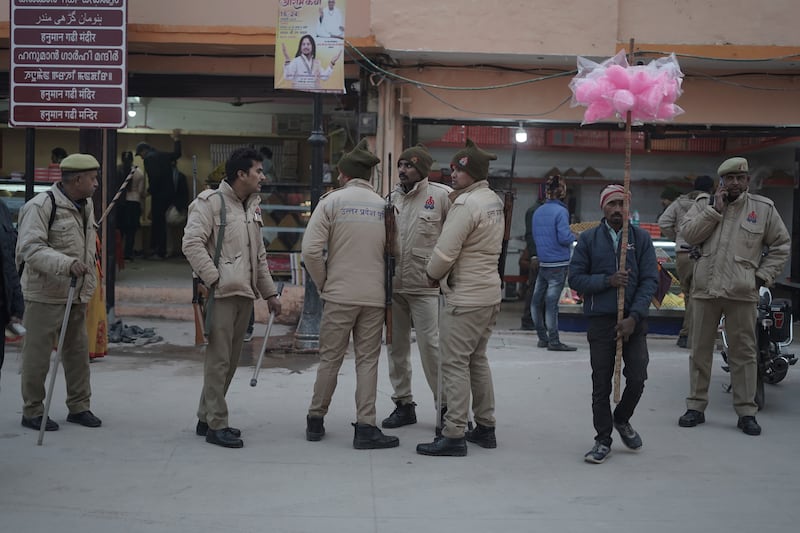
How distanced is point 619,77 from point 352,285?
230cm

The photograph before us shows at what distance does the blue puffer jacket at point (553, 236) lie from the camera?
1059 centimetres

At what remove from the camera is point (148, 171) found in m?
16.0

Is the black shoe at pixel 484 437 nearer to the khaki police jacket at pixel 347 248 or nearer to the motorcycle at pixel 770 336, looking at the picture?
the khaki police jacket at pixel 347 248

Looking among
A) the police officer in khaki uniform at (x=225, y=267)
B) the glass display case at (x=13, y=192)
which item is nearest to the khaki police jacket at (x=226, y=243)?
the police officer in khaki uniform at (x=225, y=267)

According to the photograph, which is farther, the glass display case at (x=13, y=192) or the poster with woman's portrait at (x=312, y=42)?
the glass display case at (x=13, y=192)

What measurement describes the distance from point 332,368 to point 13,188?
8.14 m

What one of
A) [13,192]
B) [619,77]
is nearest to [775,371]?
[619,77]

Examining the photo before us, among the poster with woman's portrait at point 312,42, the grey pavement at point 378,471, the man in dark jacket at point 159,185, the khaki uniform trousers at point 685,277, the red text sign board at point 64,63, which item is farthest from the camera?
the man in dark jacket at point 159,185

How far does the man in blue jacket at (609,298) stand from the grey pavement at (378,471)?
0.40 metres

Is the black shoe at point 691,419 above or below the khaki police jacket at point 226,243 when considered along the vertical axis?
below

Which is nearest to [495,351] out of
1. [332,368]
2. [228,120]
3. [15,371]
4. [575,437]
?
[575,437]

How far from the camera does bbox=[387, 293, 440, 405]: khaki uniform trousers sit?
22.6ft

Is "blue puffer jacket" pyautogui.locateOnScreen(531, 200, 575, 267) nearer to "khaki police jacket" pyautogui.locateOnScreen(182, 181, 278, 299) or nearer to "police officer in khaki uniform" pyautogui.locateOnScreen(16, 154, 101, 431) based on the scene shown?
"khaki police jacket" pyautogui.locateOnScreen(182, 181, 278, 299)

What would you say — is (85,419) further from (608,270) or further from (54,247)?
(608,270)
